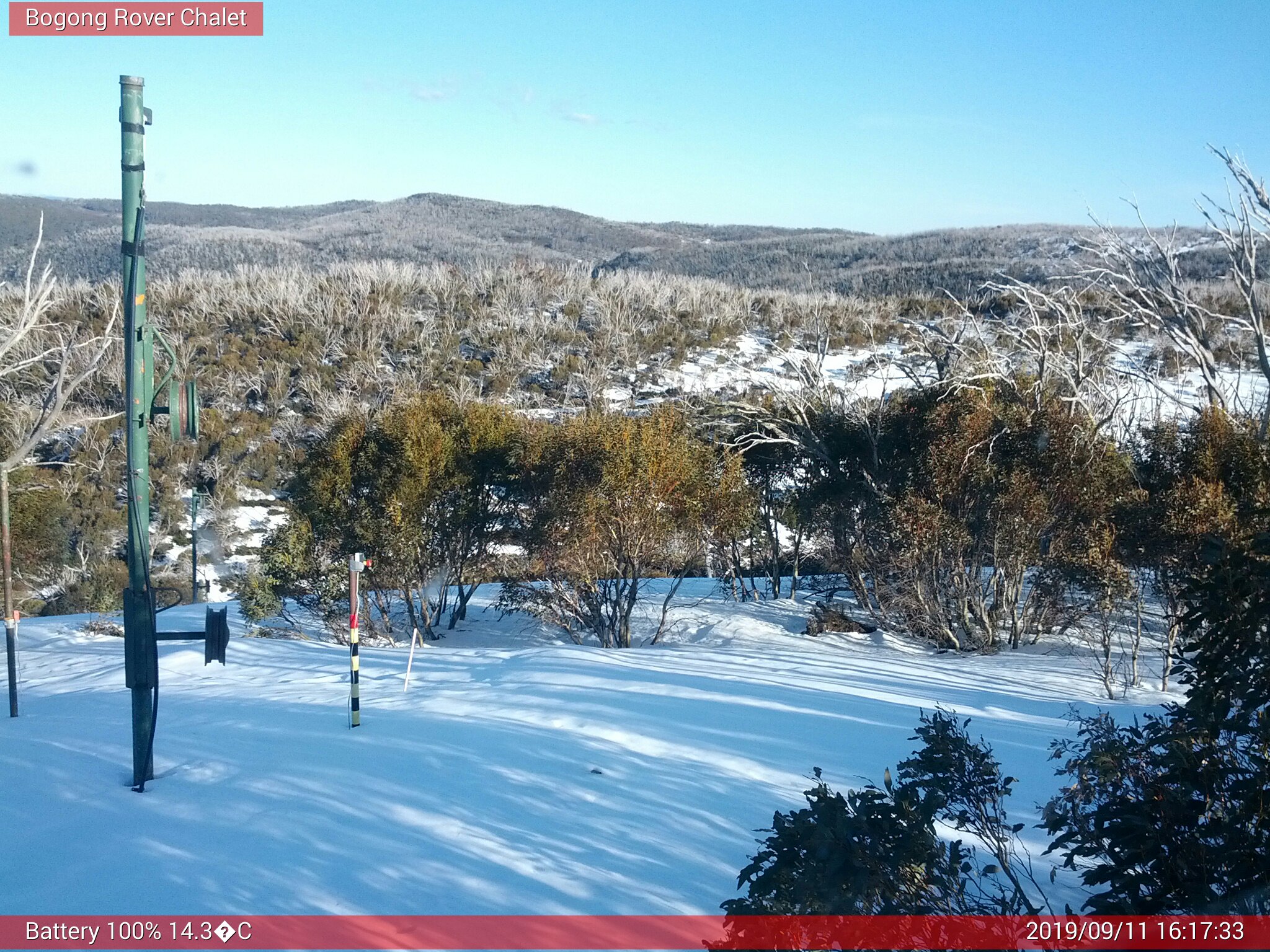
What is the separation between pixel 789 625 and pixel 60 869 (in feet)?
36.7

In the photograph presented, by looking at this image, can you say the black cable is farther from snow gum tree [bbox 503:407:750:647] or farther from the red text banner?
snow gum tree [bbox 503:407:750:647]

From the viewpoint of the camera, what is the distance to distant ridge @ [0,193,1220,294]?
58.1 meters

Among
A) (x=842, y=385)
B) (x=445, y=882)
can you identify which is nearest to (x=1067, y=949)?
(x=445, y=882)

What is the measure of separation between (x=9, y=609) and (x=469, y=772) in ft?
22.0

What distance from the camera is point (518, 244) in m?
83.7

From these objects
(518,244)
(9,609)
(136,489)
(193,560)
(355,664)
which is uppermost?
(518,244)

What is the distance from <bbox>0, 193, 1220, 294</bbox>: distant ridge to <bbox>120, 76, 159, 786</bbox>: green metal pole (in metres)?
44.9

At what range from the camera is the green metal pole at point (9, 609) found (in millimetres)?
9102

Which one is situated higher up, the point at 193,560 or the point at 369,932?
the point at 369,932

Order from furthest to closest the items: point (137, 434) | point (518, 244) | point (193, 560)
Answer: point (518, 244) < point (193, 560) < point (137, 434)

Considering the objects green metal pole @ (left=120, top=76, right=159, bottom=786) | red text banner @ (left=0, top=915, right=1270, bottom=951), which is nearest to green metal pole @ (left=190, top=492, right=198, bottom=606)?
green metal pole @ (left=120, top=76, right=159, bottom=786)

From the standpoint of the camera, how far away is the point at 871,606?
47.2 ft

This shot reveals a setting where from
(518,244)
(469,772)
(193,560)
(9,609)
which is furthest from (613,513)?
(518,244)

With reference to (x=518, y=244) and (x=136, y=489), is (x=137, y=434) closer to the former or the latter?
(x=136, y=489)
